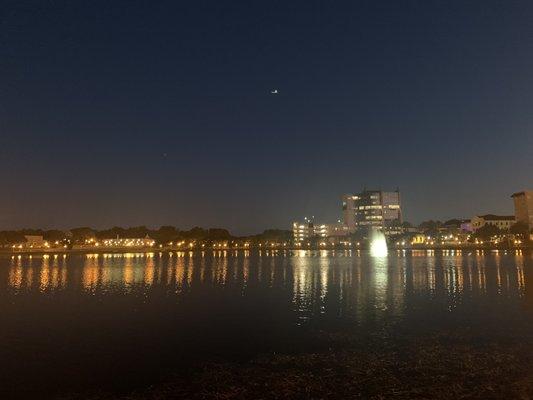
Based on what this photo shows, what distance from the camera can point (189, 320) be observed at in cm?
3594

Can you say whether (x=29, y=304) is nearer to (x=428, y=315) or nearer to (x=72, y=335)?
(x=72, y=335)

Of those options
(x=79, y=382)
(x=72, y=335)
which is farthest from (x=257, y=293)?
(x=79, y=382)

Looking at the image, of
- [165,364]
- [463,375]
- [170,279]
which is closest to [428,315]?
[463,375]

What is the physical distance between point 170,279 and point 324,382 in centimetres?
5341

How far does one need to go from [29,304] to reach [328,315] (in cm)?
2980

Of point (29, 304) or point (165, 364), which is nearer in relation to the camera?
point (165, 364)

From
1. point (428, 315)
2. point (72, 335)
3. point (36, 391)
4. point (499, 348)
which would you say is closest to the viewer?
point (36, 391)

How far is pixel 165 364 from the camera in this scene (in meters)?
23.6

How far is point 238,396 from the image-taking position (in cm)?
1827

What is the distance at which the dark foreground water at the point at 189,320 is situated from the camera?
22.9 metres

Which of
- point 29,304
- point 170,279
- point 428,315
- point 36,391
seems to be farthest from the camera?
point 170,279

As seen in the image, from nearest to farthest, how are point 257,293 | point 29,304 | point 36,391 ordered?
point 36,391
point 29,304
point 257,293

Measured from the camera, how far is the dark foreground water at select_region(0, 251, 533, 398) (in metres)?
22.9

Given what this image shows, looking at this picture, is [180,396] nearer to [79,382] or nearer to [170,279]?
[79,382]
